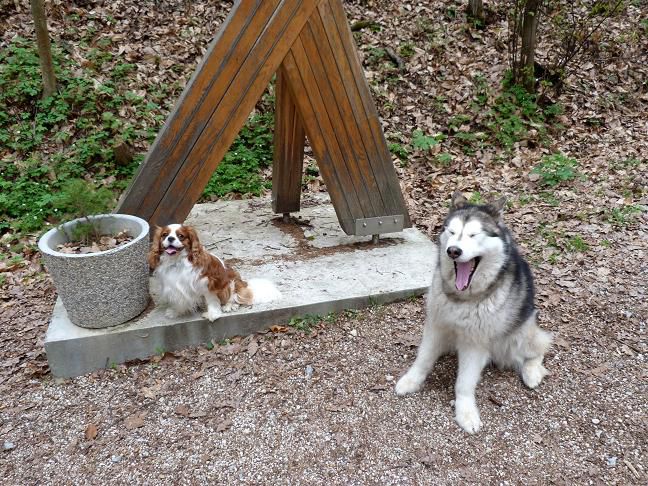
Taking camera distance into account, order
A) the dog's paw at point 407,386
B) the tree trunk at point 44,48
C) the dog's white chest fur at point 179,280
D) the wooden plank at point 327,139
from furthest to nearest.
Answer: the tree trunk at point 44,48, the wooden plank at point 327,139, the dog's white chest fur at point 179,280, the dog's paw at point 407,386

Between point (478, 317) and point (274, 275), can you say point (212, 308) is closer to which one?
point (274, 275)

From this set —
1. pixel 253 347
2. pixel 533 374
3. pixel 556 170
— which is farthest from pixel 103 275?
pixel 556 170

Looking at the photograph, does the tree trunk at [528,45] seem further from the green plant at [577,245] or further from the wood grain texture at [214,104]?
the wood grain texture at [214,104]

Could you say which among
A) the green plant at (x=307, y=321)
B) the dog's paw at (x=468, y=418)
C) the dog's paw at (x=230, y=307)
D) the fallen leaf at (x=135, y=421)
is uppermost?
the dog's paw at (x=230, y=307)

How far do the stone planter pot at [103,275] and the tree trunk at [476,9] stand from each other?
8.56 meters

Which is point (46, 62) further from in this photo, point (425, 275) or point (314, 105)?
point (425, 275)

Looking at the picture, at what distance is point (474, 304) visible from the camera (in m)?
2.81

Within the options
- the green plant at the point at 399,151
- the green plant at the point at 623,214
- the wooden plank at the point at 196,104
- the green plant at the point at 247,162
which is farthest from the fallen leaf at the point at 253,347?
the green plant at the point at 399,151

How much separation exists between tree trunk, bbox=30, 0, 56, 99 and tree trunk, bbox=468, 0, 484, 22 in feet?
24.7

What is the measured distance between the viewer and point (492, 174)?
22.2 ft

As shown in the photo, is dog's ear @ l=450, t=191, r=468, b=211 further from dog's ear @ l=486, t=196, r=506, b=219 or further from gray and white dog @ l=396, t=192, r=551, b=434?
dog's ear @ l=486, t=196, r=506, b=219

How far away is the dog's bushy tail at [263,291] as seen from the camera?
3779mm

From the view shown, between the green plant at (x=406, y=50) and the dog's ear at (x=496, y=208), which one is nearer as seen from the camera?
the dog's ear at (x=496, y=208)

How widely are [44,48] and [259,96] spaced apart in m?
4.46
